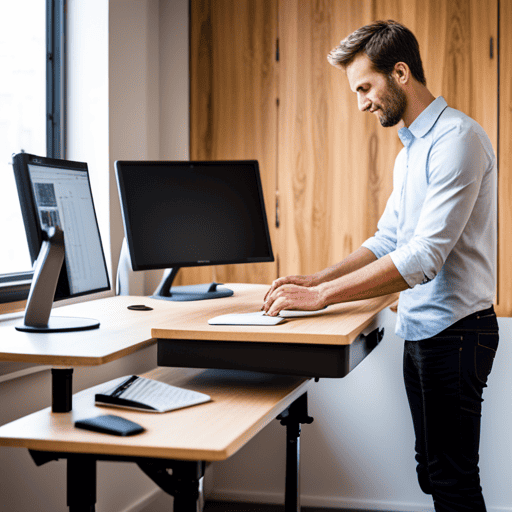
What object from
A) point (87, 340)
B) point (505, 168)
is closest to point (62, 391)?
point (87, 340)

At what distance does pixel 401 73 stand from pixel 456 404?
0.97 m

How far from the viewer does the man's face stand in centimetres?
196

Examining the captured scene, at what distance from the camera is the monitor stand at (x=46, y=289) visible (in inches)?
63.0

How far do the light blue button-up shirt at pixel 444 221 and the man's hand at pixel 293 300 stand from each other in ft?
0.76

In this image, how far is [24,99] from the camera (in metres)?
2.55

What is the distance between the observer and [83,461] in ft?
4.40

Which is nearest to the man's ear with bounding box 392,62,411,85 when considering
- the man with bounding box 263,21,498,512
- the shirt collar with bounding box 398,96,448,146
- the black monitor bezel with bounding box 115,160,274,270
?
the man with bounding box 263,21,498,512

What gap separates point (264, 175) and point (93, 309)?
1256 millimetres

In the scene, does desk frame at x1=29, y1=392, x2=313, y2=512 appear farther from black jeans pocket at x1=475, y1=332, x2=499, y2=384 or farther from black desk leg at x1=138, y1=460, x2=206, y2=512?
black jeans pocket at x1=475, y1=332, x2=499, y2=384

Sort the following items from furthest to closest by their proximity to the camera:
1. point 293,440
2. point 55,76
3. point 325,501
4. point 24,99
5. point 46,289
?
point 325,501
point 55,76
point 24,99
point 293,440
point 46,289

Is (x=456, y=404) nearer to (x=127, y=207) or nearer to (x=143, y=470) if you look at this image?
(x=143, y=470)

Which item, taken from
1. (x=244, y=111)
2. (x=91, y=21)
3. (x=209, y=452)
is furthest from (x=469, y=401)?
(x=91, y=21)

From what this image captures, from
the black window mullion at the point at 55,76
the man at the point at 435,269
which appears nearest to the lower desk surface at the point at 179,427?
the man at the point at 435,269

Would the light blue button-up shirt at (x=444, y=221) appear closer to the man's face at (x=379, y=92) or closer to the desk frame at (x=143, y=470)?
the man's face at (x=379, y=92)
